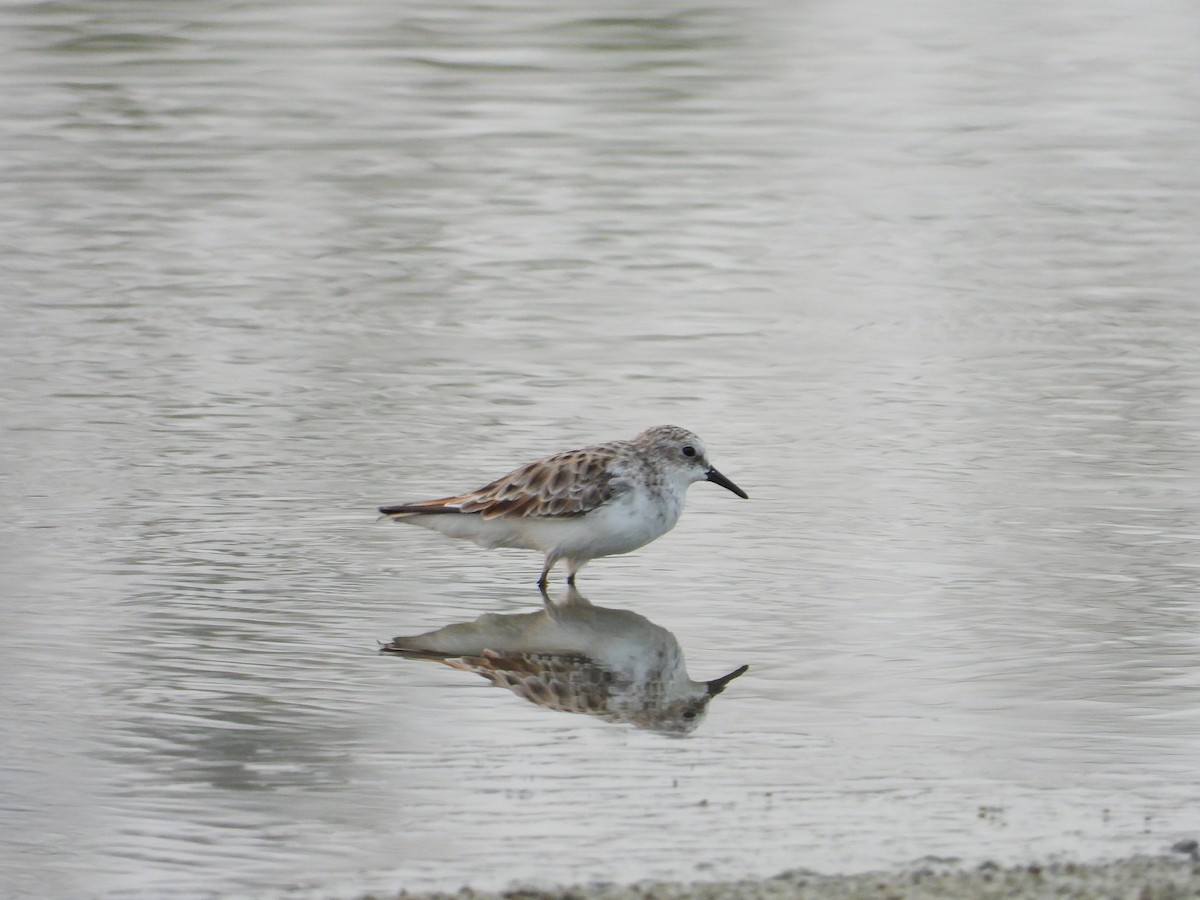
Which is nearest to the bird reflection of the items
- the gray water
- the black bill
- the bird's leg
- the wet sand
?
the gray water

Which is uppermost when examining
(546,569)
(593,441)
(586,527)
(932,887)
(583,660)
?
(932,887)

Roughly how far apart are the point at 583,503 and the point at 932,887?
4.50 metres

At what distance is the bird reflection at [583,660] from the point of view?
9.43 metres

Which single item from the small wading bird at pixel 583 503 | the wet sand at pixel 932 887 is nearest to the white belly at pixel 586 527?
the small wading bird at pixel 583 503

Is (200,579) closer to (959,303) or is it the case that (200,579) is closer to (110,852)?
(110,852)

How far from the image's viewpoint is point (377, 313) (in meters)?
17.2

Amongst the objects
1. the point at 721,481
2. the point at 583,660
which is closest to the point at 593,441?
the point at 721,481

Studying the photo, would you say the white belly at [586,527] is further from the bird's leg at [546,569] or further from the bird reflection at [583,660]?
the bird reflection at [583,660]

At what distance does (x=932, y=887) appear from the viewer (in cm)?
700

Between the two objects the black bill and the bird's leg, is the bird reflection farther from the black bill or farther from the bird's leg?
the black bill

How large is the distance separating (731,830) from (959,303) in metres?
10.3

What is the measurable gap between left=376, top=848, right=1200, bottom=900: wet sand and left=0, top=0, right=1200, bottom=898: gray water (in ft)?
0.90

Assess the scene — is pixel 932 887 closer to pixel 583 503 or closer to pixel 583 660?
pixel 583 660

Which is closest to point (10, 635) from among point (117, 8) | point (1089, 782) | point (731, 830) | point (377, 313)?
point (731, 830)
